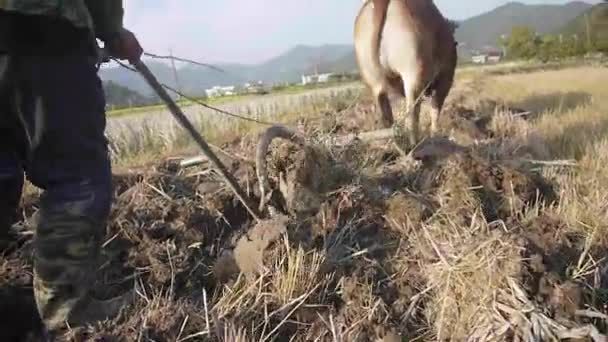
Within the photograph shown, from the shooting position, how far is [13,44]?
2232mm

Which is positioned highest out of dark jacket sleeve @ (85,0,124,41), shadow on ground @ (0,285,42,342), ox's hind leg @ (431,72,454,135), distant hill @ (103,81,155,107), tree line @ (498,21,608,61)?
dark jacket sleeve @ (85,0,124,41)

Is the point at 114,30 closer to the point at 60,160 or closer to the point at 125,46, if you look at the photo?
the point at 125,46

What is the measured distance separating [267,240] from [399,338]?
709 mm

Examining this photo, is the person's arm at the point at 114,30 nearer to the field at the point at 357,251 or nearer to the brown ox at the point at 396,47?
the field at the point at 357,251

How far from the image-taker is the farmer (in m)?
2.24

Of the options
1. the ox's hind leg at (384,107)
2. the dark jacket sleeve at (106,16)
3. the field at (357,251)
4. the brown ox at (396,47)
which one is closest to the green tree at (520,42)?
the ox's hind leg at (384,107)

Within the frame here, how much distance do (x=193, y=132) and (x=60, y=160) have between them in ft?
2.42

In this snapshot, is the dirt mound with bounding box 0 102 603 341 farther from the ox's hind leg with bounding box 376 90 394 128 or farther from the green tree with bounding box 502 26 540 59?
the green tree with bounding box 502 26 540 59

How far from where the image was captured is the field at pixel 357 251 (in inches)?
96.4

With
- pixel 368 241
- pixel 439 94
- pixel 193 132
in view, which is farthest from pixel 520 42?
pixel 193 132

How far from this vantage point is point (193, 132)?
2936 mm

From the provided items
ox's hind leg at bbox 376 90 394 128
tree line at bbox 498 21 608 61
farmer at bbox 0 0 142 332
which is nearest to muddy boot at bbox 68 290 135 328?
farmer at bbox 0 0 142 332

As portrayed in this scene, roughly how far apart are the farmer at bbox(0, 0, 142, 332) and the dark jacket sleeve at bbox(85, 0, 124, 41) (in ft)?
0.74

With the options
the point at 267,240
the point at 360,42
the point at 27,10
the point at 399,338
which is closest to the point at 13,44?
the point at 27,10
